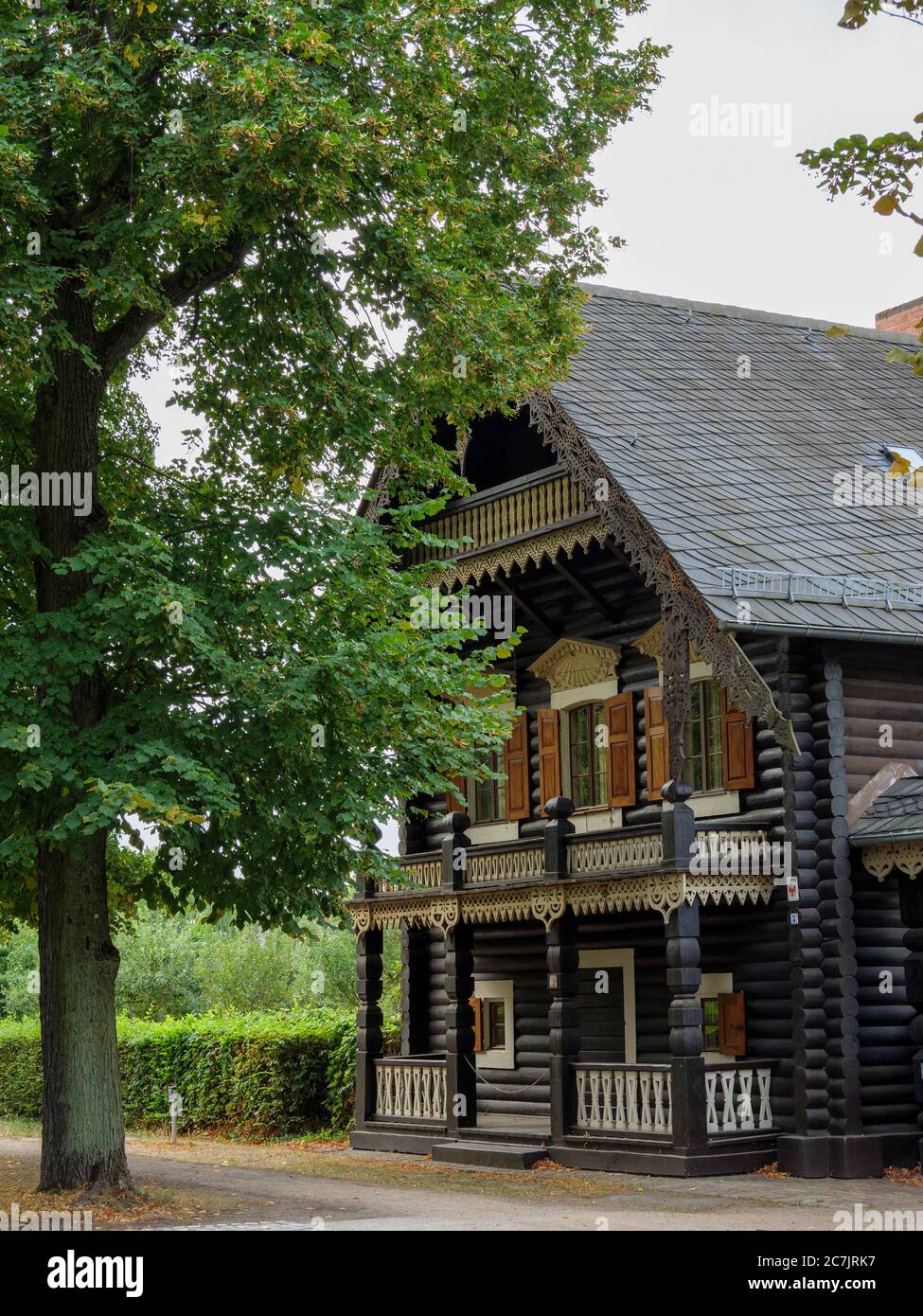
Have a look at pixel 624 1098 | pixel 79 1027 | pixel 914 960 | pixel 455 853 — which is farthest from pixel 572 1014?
pixel 79 1027

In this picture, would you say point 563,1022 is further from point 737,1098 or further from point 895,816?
point 895,816

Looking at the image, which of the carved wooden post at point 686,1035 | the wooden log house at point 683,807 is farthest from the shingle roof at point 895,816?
the carved wooden post at point 686,1035

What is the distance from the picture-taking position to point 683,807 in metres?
18.3

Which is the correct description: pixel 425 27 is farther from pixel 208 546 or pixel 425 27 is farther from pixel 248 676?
A: pixel 248 676

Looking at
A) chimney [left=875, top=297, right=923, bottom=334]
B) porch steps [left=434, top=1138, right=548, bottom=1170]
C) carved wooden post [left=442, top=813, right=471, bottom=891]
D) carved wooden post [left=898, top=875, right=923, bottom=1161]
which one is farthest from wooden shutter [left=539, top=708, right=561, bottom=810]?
chimney [left=875, top=297, right=923, bottom=334]

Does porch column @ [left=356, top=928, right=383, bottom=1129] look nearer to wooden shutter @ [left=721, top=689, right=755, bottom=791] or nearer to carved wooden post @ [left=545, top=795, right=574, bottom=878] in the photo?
carved wooden post @ [left=545, top=795, right=574, bottom=878]

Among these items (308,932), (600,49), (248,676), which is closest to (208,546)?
(248,676)

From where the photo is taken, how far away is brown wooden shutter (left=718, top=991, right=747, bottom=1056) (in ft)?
63.3

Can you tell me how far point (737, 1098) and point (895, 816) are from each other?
350 cm

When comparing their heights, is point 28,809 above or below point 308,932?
above

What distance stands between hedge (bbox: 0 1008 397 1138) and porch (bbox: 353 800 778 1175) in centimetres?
134

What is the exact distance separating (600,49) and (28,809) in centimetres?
1003

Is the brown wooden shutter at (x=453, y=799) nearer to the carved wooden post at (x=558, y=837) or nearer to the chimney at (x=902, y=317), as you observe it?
the carved wooden post at (x=558, y=837)

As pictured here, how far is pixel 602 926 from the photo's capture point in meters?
22.2
